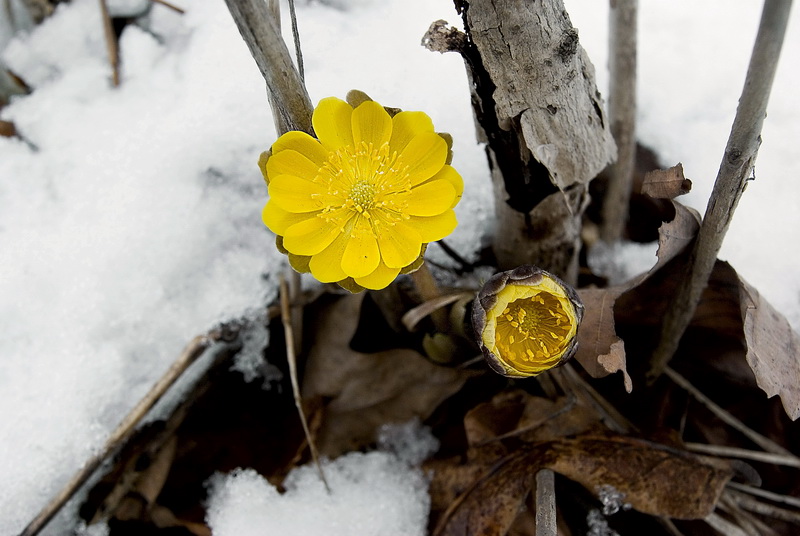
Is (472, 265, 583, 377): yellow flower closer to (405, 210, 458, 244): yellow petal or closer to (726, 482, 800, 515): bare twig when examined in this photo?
(405, 210, 458, 244): yellow petal

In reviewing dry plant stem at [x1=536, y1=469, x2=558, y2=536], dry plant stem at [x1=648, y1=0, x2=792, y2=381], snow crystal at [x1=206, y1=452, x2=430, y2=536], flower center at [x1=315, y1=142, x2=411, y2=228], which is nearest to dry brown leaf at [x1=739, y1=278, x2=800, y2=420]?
dry plant stem at [x1=648, y1=0, x2=792, y2=381]

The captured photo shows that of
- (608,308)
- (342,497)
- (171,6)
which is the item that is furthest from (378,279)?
(171,6)

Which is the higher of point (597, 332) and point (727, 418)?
point (597, 332)

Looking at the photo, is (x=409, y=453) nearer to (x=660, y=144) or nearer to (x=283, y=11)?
(x=660, y=144)

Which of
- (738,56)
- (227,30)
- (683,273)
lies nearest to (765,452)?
(683,273)

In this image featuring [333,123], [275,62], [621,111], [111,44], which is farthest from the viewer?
[111,44]

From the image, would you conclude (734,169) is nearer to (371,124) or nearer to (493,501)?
(371,124)

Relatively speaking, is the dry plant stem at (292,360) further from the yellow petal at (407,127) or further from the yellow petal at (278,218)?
the yellow petal at (407,127)

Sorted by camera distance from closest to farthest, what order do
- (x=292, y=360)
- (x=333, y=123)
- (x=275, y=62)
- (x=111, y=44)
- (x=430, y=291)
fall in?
(x=275, y=62), (x=333, y=123), (x=430, y=291), (x=292, y=360), (x=111, y=44)

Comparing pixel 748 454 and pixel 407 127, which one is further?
pixel 748 454
